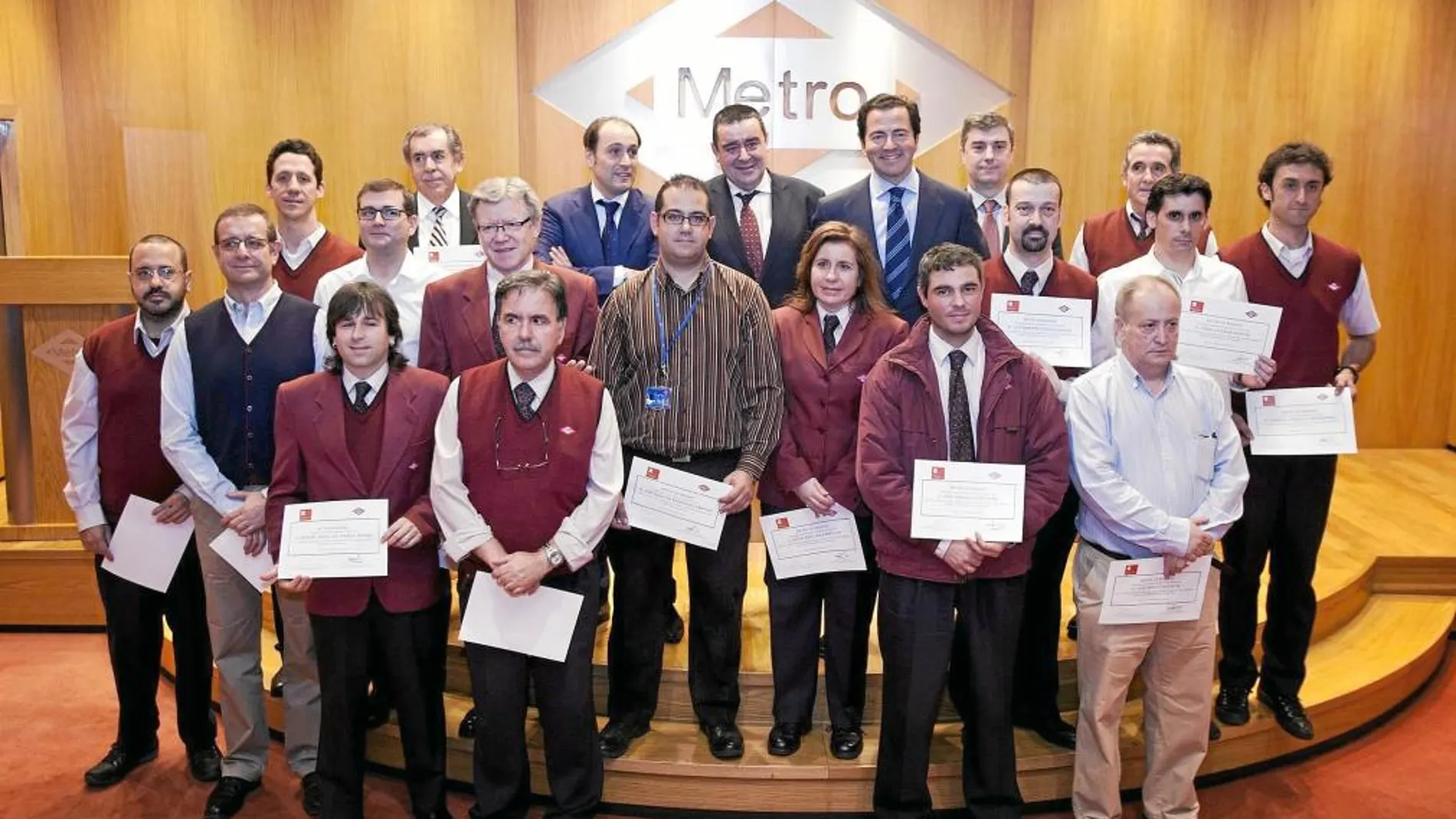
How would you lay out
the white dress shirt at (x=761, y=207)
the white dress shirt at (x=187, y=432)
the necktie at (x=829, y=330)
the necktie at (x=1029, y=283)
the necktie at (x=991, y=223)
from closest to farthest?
the white dress shirt at (x=187, y=432), the necktie at (x=829, y=330), the necktie at (x=1029, y=283), the white dress shirt at (x=761, y=207), the necktie at (x=991, y=223)

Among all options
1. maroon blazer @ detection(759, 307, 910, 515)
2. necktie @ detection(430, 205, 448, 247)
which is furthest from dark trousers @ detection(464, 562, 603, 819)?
necktie @ detection(430, 205, 448, 247)

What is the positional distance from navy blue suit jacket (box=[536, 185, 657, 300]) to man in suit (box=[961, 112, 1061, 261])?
1171mm

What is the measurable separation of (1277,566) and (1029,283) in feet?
4.39

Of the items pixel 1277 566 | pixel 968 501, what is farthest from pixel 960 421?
pixel 1277 566

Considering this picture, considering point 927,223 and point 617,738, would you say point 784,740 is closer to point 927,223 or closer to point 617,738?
point 617,738

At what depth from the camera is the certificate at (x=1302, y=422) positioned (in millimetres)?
3621

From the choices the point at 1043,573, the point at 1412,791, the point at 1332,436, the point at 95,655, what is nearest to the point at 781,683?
the point at 1043,573

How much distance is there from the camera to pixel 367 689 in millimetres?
3320

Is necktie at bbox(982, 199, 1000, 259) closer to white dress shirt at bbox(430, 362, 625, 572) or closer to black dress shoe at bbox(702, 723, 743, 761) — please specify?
white dress shirt at bbox(430, 362, 625, 572)

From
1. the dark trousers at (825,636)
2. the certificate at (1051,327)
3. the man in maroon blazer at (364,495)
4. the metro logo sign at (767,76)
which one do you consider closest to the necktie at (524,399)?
the man in maroon blazer at (364,495)

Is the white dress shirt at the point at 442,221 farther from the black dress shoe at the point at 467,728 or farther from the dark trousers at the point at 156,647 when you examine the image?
the black dress shoe at the point at 467,728

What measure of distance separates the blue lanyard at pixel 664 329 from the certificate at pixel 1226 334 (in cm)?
150

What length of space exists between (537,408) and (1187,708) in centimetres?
212

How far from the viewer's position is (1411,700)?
4488mm
